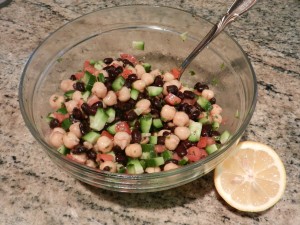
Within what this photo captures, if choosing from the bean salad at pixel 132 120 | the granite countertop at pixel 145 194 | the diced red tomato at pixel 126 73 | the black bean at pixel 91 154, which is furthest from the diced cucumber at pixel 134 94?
the granite countertop at pixel 145 194

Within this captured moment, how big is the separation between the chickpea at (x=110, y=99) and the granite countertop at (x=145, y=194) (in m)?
0.38

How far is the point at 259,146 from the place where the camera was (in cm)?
178

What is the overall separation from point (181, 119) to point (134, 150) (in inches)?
10.1

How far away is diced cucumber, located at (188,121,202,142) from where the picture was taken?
5.65 feet

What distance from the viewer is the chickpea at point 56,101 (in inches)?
74.5

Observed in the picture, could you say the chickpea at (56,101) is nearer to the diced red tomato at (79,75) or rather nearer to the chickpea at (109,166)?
the diced red tomato at (79,75)

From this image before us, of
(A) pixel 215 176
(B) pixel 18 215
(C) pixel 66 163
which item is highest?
(C) pixel 66 163

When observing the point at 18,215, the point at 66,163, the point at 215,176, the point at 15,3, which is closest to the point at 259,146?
the point at 215,176

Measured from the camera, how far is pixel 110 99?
5.89ft

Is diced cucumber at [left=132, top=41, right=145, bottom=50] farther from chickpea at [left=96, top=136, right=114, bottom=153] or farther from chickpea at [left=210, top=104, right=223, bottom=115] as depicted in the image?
chickpea at [left=96, top=136, right=114, bottom=153]

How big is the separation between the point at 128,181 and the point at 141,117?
0.40 metres

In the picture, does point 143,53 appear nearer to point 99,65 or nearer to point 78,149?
point 99,65

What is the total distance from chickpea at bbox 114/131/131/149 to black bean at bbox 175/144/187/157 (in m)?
0.20

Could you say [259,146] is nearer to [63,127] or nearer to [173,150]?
[173,150]
